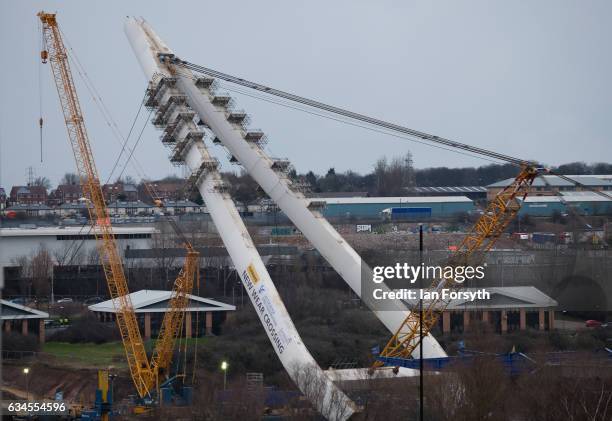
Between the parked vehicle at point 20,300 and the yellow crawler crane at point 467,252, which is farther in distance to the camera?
the parked vehicle at point 20,300

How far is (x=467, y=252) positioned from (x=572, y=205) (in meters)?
24.5

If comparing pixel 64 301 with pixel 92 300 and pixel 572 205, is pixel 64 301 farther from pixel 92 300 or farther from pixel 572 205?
pixel 572 205

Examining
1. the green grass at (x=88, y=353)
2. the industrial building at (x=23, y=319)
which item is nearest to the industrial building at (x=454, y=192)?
the green grass at (x=88, y=353)

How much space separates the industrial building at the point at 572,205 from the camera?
40.7 meters

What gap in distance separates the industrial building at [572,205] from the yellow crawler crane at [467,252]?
23944 mm

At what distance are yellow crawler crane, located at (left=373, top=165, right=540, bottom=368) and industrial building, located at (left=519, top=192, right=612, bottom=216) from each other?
78.6ft

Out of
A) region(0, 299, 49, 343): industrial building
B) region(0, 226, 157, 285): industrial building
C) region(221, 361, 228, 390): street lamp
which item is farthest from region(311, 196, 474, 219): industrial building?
region(221, 361, 228, 390): street lamp

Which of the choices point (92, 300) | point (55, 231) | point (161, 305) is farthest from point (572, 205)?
point (161, 305)

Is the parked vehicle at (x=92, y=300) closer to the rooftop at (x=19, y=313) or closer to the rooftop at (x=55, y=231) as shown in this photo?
the rooftop at (x=19, y=313)

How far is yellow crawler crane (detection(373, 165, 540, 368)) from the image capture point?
16.0 metres

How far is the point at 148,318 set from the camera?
22.9 m

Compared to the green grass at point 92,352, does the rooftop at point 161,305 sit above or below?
above

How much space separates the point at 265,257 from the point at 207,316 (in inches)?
291

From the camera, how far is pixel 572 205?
39.8 metres
